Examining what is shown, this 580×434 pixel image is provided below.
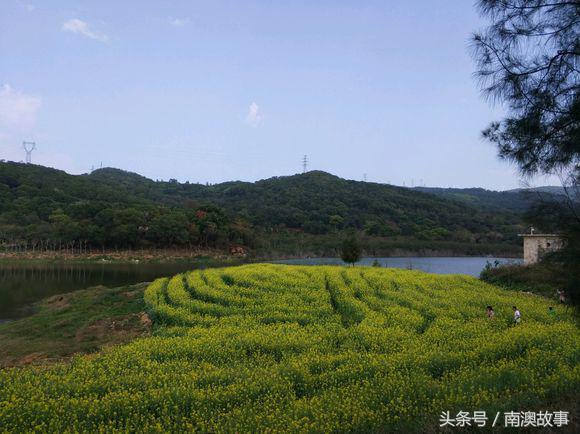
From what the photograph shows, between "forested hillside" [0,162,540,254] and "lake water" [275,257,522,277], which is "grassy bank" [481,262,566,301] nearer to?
"lake water" [275,257,522,277]

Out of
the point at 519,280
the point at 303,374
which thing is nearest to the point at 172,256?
the point at 519,280

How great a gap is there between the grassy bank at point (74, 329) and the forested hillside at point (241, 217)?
49890 millimetres

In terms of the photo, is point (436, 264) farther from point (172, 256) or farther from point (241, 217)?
point (241, 217)

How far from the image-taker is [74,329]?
19.1 metres

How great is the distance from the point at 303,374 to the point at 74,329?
43.9 ft

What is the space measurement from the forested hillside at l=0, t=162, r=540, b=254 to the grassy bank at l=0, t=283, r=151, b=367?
1964 inches

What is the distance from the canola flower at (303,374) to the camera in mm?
7547

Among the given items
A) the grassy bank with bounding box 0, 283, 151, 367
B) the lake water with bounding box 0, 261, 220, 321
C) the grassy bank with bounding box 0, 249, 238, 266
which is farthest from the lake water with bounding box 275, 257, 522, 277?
the grassy bank with bounding box 0, 283, 151, 367

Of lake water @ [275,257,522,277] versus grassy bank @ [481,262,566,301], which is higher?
grassy bank @ [481,262,566,301]

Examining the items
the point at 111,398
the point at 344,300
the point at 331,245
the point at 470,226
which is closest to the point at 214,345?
the point at 111,398

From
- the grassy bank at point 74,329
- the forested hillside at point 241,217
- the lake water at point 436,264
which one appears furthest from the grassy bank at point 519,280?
the forested hillside at point 241,217

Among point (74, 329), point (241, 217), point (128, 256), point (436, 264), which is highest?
point (241, 217)

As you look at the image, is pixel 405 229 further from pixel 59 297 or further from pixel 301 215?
pixel 59 297

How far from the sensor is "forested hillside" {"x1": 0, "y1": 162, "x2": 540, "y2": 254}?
73938 millimetres
